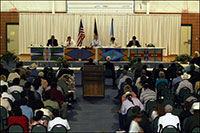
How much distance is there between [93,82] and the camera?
1550 cm

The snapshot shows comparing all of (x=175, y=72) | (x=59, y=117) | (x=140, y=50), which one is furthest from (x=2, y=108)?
(x=140, y=50)

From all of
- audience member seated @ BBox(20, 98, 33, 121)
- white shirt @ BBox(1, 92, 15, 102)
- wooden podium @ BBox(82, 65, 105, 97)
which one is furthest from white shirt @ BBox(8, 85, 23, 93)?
wooden podium @ BBox(82, 65, 105, 97)

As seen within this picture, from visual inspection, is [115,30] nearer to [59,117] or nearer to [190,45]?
[190,45]

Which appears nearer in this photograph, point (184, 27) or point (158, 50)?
point (158, 50)

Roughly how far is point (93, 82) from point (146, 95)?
12.0ft

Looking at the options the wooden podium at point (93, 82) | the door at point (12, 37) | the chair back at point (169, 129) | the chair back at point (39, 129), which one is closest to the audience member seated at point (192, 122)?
the chair back at point (169, 129)

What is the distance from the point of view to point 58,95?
40.3ft

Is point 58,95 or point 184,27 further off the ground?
point 184,27

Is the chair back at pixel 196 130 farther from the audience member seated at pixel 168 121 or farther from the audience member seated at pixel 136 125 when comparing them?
the audience member seated at pixel 136 125

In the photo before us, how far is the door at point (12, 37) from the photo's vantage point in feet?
87.6

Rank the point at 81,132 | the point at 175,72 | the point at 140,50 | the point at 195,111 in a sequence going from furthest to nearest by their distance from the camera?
the point at 140,50 → the point at 175,72 → the point at 81,132 → the point at 195,111

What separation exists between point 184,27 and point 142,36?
2806mm

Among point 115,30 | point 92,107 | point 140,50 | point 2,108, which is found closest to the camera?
point 2,108

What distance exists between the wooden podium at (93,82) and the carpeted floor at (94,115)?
0.25 meters
